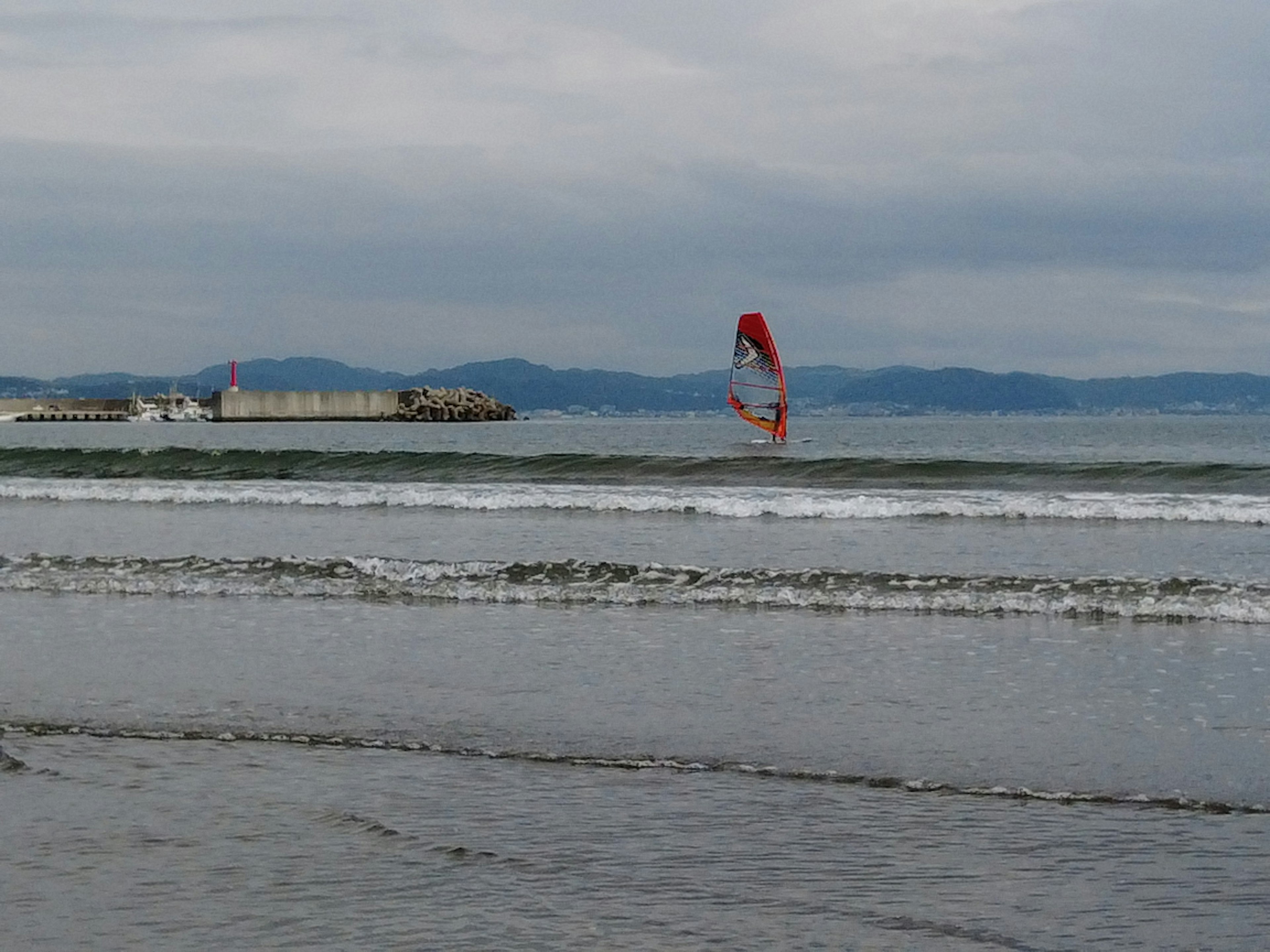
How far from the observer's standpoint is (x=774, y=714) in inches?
302

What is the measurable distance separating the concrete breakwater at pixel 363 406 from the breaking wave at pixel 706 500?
94.1 metres

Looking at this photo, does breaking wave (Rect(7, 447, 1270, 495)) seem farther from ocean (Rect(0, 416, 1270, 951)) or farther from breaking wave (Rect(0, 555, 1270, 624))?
breaking wave (Rect(0, 555, 1270, 624))

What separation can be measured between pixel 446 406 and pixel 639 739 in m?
117

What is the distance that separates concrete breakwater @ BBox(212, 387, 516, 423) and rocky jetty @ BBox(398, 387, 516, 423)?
40mm

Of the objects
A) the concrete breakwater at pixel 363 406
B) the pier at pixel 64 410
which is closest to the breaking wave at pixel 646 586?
the concrete breakwater at pixel 363 406

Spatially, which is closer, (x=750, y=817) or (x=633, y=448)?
(x=750, y=817)

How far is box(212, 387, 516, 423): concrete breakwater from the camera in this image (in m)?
123

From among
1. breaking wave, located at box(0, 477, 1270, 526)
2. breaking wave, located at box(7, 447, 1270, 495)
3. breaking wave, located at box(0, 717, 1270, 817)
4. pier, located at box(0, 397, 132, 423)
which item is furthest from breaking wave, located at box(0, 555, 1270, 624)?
pier, located at box(0, 397, 132, 423)

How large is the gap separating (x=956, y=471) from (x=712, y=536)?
16.0m

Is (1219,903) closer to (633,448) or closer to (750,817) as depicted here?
(750,817)

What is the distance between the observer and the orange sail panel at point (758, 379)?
55000mm

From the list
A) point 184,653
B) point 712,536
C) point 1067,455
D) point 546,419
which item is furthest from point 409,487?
point 546,419

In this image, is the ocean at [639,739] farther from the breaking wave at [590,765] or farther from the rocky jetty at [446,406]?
the rocky jetty at [446,406]

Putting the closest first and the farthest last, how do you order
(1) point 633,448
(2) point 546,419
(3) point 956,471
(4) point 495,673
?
1. (4) point 495,673
2. (3) point 956,471
3. (1) point 633,448
4. (2) point 546,419
